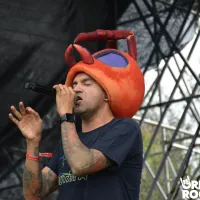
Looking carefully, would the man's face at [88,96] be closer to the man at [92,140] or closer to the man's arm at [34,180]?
the man at [92,140]

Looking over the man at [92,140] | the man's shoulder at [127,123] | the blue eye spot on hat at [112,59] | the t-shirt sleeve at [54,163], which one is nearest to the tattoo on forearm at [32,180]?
the man at [92,140]

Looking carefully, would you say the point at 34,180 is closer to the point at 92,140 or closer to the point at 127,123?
the point at 92,140

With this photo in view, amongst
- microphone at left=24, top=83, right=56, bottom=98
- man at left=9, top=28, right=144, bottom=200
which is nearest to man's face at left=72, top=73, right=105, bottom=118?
man at left=9, top=28, right=144, bottom=200

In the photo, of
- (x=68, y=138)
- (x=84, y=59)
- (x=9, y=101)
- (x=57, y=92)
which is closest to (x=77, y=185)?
(x=68, y=138)

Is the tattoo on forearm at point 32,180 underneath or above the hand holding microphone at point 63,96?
underneath

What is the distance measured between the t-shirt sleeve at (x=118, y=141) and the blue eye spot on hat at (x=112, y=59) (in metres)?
0.29

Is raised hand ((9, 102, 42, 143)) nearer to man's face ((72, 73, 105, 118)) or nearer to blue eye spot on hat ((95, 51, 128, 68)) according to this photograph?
man's face ((72, 73, 105, 118))

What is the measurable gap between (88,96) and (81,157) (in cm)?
34

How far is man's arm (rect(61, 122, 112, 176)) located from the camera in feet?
7.87

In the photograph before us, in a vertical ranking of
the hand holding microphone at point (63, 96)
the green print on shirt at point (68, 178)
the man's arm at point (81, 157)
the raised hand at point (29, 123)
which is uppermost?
the hand holding microphone at point (63, 96)

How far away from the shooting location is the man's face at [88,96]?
8.65 feet

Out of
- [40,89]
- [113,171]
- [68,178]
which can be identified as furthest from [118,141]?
[40,89]

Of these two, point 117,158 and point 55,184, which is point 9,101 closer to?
point 55,184

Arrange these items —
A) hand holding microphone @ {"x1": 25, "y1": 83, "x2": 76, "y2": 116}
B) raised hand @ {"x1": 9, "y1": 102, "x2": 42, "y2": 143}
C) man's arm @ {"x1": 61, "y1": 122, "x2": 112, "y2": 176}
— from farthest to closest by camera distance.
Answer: raised hand @ {"x1": 9, "y1": 102, "x2": 42, "y2": 143} < hand holding microphone @ {"x1": 25, "y1": 83, "x2": 76, "y2": 116} < man's arm @ {"x1": 61, "y1": 122, "x2": 112, "y2": 176}
